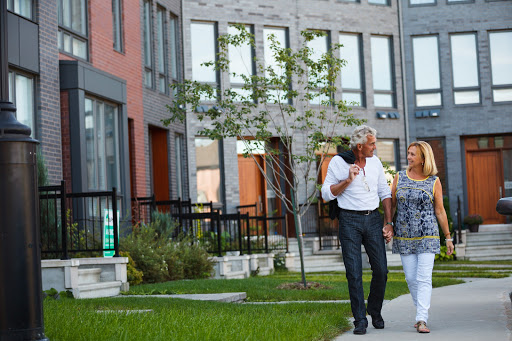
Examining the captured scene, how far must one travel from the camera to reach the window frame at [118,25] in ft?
59.6

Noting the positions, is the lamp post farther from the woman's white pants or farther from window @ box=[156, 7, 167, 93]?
window @ box=[156, 7, 167, 93]

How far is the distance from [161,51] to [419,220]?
15301 millimetres

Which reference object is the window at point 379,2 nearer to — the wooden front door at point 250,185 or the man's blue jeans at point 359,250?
the wooden front door at point 250,185

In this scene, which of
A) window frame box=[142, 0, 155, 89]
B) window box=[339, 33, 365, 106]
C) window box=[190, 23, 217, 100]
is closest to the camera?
window frame box=[142, 0, 155, 89]

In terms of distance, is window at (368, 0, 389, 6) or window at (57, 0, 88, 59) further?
window at (368, 0, 389, 6)

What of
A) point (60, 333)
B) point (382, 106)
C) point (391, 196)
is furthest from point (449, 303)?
point (382, 106)

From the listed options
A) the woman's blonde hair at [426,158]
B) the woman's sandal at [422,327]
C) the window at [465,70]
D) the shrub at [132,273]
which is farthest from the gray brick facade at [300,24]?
the woman's sandal at [422,327]

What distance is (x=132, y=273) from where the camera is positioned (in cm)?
1304

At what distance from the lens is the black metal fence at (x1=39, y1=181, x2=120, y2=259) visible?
1134cm

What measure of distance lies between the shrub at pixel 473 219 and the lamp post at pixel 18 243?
22.3 metres

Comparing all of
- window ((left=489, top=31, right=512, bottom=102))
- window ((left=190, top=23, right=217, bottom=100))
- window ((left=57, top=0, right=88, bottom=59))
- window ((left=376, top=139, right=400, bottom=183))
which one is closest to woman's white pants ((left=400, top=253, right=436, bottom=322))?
window ((left=57, top=0, right=88, bottom=59))

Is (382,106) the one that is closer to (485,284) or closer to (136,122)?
(136,122)

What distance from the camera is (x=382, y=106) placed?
26.6 meters

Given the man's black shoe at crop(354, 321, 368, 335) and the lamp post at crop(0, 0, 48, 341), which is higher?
the lamp post at crop(0, 0, 48, 341)
